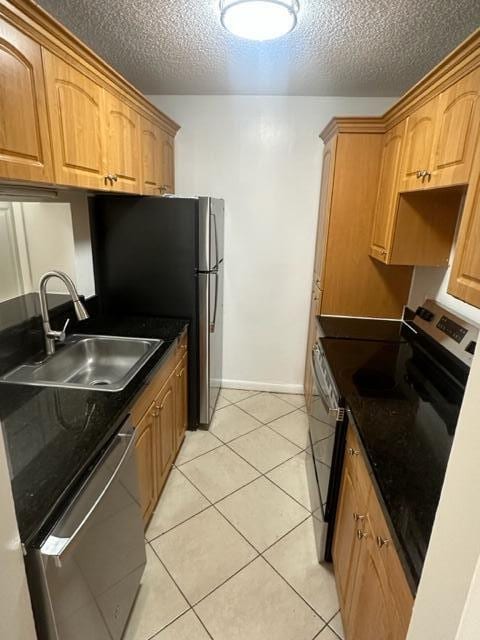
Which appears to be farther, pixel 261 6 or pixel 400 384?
pixel 400 384

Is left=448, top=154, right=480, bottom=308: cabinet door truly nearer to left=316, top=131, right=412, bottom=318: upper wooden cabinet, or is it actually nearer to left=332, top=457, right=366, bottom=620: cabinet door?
left=332, top=457, right=366, bottom=620: cabinet door

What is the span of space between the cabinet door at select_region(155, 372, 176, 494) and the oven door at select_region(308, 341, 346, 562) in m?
0.85

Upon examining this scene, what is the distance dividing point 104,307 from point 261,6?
75.4 inches

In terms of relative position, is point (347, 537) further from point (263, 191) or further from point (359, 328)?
point (263, 191)

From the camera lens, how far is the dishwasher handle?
893 millimetres

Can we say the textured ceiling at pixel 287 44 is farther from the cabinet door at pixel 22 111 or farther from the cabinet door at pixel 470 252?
the cabinet door at pixel 470 252

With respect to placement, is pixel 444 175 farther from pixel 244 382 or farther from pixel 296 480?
pixel 244 382

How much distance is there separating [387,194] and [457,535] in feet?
6.67

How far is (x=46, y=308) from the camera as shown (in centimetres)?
170

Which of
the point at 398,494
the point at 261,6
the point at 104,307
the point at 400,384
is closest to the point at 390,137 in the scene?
the point at 261,6

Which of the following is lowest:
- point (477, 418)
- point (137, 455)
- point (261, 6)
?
point (137, 455)

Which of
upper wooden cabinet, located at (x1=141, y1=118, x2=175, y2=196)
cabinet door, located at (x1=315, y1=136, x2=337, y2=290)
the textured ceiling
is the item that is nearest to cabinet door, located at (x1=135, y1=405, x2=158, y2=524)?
upper wooden cabinet, located at (x1=141, y1=118, x2=175, y2=196)

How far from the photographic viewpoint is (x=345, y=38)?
70.2 inches

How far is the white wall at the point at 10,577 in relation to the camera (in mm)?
689
